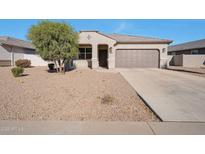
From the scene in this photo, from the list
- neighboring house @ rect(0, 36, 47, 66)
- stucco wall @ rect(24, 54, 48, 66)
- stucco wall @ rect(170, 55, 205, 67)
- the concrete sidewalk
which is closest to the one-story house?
stucco wall @ rect(170, 55, 205, 67)

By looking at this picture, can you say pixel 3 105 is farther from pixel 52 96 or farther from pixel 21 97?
pixel 52 96

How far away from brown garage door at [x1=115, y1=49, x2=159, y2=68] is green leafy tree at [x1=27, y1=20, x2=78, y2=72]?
10015 millimetres

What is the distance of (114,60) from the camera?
24.1 metres

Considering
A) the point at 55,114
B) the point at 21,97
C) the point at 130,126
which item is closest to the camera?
the point at 130,126

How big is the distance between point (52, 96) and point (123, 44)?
18.4 metres

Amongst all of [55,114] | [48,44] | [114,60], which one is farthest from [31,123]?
[114,60]

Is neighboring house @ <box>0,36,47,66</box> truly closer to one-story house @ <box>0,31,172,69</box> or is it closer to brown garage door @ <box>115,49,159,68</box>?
one-story house @ <box>0,31,172,69</box>

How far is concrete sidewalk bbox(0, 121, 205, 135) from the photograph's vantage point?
407cm

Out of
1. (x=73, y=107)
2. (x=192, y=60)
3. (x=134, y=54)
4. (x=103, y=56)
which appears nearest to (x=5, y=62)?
(x=103, y=56)

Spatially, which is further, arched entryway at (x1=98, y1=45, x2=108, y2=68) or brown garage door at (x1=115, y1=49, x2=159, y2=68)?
arched entryway at (x1=98, y1=45, x2=108, y2=68)

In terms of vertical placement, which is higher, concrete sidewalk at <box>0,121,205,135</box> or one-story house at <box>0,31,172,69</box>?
one-story house at <box>0,31,172,69</box>

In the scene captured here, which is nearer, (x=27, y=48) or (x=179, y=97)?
(x=179, y=97)

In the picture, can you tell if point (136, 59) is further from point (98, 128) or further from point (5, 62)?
point (98, 128)

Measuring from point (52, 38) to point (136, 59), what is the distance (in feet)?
41.6
